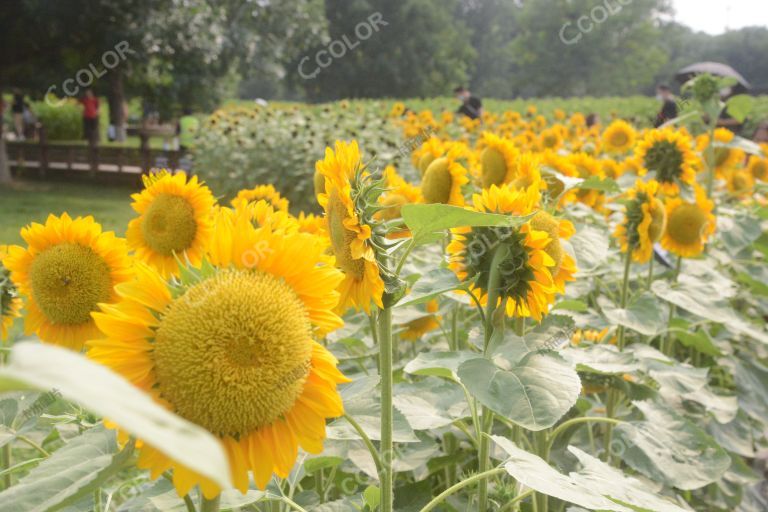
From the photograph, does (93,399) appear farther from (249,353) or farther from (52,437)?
(52,437)

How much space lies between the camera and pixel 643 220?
6.34 ft

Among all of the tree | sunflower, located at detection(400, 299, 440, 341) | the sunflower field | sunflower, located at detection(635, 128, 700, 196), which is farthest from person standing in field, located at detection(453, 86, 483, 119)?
the tree

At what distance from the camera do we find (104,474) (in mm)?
584

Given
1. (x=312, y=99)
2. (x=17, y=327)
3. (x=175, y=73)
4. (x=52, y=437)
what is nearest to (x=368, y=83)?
(x=312, y=99)

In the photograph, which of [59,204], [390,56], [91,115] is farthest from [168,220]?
[390,56]

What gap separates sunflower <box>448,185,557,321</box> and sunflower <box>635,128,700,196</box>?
151 cm

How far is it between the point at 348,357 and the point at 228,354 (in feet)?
2.43

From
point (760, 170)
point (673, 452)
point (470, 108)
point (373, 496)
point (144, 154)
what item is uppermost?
point (470, 108)

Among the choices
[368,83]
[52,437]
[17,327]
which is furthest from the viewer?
[368,83]

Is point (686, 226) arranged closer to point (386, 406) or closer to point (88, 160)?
point (386, 406)

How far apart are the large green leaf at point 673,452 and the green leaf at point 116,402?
4.15 ft

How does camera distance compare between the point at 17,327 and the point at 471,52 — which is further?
the point at 471,52

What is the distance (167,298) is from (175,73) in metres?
12.0

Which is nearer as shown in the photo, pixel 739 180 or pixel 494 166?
pixel 494 166
